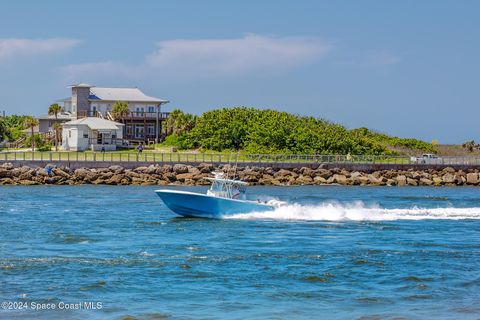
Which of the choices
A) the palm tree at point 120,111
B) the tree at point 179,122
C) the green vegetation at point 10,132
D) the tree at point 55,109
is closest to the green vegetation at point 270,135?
the tree at point 179,122

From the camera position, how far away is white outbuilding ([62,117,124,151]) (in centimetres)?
8975

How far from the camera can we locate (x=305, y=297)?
25516 mm

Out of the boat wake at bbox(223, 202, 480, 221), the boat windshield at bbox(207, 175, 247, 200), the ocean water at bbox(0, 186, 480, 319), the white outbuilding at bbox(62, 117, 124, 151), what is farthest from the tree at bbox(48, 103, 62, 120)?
the boat windshield at bbox(207, 175, 247, 200)

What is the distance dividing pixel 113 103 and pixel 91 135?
642 inches

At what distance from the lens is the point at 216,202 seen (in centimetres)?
4350

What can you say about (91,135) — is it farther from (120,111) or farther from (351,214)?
(351,214)

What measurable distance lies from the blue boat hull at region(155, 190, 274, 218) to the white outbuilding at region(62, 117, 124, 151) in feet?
151

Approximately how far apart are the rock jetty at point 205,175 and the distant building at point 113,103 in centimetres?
2828

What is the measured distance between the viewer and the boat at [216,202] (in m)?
43.5

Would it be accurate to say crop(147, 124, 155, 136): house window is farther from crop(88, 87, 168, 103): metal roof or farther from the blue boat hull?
the blue boat hull

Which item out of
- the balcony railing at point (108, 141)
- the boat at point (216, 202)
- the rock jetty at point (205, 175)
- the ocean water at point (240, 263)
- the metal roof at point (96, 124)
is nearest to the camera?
the ocean water at point (240, 263)

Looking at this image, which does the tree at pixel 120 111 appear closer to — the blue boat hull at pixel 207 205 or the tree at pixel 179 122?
the tree at pixel 179 122

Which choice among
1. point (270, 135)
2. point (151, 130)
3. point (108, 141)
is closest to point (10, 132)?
point (151, 130)

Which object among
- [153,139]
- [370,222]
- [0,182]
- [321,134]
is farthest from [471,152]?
[370,222]
